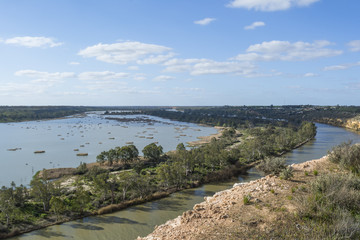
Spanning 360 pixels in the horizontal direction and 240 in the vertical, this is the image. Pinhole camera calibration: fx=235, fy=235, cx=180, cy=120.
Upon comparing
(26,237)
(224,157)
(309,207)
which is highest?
(309,207)

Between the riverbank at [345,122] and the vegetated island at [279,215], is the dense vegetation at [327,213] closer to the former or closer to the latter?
the vegetated island at [279,215]

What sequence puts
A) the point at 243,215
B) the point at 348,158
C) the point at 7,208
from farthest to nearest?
the point at 7,208, the point at 348,158, the point at 243,215

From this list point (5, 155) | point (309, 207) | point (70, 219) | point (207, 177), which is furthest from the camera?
point (5, 155)

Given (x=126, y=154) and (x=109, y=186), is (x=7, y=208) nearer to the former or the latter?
(x=109, y=186)

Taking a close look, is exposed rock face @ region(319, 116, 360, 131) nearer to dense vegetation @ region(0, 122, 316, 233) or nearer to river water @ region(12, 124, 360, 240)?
dense vegetation @ region(0, 122, 316, 233)

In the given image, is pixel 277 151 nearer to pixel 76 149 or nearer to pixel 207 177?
pixel 207 177

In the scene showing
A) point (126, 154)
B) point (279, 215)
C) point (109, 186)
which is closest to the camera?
point (279, 215)

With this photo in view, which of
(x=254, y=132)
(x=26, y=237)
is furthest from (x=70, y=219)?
(x=254, y=132)

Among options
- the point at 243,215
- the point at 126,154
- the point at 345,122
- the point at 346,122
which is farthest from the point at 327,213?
the point at 345,122
